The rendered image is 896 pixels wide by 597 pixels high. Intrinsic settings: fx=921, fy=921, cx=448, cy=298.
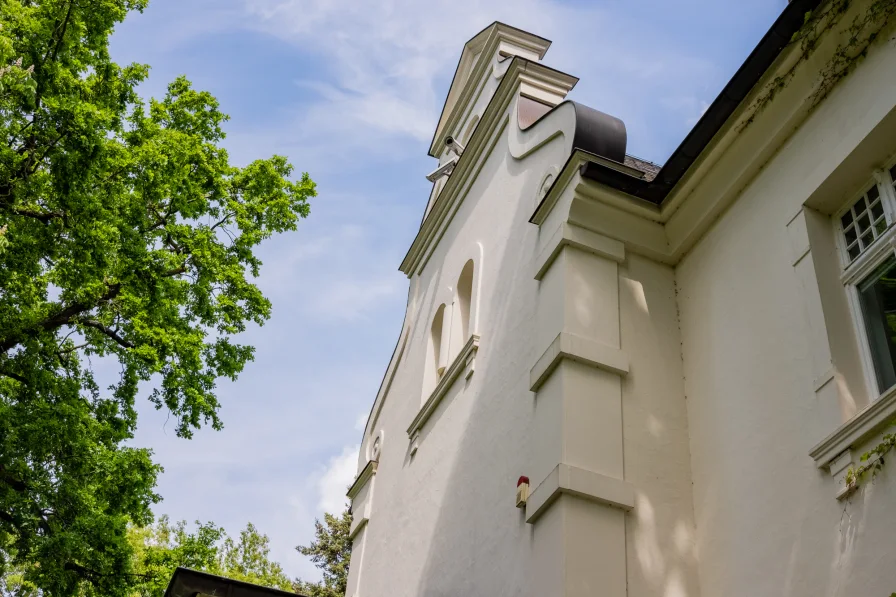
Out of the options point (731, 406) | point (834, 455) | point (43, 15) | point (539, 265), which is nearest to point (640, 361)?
point (731, 406)

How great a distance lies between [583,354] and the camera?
7254 mm

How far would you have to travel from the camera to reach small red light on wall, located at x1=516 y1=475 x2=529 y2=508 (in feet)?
23.6

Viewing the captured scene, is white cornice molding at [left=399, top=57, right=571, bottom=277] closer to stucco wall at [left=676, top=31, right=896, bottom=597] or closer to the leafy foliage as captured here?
stucco wall at [left=676, top=31, right=896, bottom=597]

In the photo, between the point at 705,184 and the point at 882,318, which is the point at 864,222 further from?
the point at 705,184

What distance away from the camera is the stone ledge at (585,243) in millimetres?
7988

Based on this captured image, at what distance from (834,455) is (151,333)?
9352 millimetres

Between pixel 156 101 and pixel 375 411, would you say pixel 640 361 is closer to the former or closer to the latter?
pixel 375 411

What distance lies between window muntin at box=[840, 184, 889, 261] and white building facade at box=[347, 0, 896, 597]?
2cm

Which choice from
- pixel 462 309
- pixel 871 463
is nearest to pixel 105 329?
pixel 462 309

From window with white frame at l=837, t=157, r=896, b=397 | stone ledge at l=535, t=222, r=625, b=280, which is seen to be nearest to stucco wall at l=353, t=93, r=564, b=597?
stone ledge at l=535, t=222, r=625, b=280

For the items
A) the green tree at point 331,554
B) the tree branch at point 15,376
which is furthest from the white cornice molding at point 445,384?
the green tree at point 331,554

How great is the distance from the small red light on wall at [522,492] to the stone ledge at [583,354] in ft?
2.78

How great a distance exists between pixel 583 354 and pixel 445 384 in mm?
3483

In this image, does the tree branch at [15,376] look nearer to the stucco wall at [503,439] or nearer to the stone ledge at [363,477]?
the stone ledge at [363,477]
